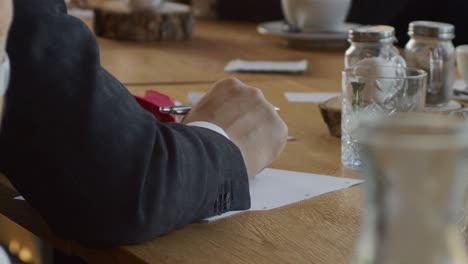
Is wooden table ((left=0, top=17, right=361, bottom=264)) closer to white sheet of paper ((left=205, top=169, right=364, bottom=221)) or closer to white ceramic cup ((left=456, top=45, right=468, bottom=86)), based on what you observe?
white sheet of paper ((left=205, top=169, right=364, bottom=221))

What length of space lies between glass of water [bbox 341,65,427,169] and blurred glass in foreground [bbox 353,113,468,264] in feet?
2.47

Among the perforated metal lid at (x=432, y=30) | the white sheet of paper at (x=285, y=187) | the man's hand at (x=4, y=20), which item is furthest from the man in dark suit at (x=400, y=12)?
the man's hand at (x=4, y=20)

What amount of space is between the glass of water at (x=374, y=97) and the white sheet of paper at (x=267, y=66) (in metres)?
0.68

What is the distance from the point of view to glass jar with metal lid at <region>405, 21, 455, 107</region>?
1.38 meters

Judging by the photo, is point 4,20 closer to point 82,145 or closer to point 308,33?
point 82,145

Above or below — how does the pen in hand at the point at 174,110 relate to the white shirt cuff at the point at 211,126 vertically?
below

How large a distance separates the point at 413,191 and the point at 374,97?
789 millimetres

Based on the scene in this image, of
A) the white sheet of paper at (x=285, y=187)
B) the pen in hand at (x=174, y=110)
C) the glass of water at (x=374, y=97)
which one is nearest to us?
the white sheet of paper at (x=285, y=187)

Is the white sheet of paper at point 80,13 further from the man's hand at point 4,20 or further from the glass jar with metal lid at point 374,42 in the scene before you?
the man's hand at point 4,20

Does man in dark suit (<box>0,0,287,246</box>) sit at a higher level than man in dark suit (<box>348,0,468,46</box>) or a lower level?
higher

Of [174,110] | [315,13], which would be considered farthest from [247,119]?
[315,13]

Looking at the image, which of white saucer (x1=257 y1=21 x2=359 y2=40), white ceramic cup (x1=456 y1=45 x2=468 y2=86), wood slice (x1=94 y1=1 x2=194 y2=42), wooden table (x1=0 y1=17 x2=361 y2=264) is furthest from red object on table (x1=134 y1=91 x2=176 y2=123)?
wood slice (x1=94 y1=1 x2=194 y2=42)

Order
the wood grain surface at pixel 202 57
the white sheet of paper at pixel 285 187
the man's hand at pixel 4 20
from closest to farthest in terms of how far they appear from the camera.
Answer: the man's hand at pixel 4 20
the white sheet of paper at pixel 285 187
the wood grain surface at pixel 202 57

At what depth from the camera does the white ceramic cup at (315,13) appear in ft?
7.34
